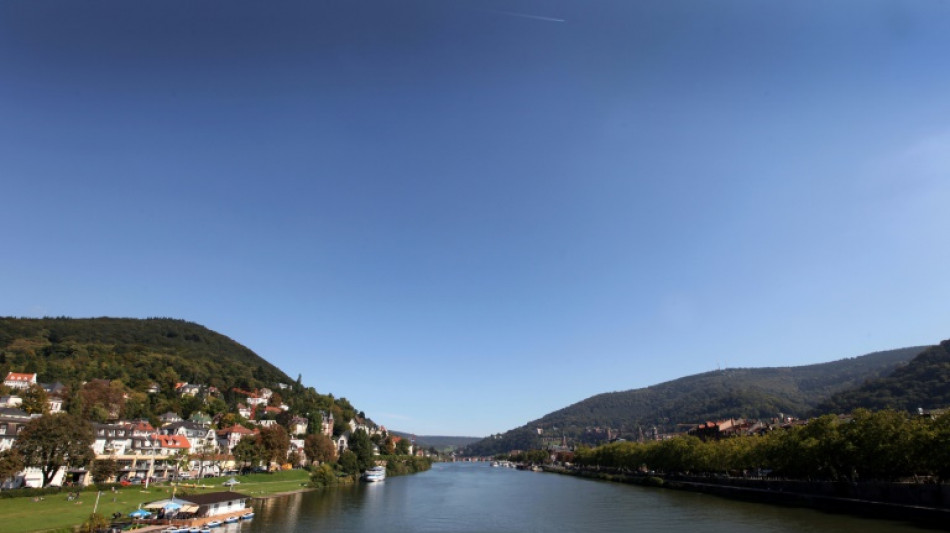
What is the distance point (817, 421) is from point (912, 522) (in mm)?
20347

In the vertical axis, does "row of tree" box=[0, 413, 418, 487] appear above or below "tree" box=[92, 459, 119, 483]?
above

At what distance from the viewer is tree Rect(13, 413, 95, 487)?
169 ft

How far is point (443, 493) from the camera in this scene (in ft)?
292

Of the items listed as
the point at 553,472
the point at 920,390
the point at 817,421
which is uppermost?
the point at 920,390

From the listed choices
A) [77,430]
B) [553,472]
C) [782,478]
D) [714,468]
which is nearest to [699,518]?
[782,478]

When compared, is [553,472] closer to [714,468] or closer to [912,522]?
[714,468]

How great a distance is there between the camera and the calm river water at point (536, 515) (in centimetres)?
4666

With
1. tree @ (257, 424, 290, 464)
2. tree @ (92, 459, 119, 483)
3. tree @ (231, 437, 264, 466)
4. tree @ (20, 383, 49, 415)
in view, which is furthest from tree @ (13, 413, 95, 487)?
tree @ (257, 424, 290, 464)

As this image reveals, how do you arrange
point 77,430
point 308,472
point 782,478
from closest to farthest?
1. point 77,430
2. point 782,478
3. point 308,472

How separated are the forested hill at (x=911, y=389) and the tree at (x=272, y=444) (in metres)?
174

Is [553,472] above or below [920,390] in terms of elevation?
below

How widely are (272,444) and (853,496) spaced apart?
8519 centimetres

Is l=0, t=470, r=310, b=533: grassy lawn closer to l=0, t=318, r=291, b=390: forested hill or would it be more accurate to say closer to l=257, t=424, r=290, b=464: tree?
→ l=257, t=424, r=290, b=464: tree

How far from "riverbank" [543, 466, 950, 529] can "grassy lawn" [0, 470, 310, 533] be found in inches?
2637
